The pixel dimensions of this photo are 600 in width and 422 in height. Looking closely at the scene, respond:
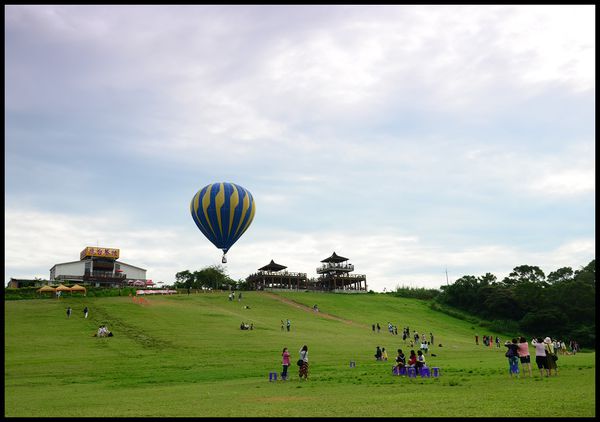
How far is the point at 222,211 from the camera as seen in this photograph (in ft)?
192

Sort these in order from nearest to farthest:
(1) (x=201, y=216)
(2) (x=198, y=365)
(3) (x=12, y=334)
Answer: (2) (x=198, y=365) → (3) (x=12, y=334) → (1) (x=201, y=216)

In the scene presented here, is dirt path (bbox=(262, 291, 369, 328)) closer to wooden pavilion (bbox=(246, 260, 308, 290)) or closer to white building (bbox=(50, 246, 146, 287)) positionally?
wooden pavilion (bbox=(246, 260, 308, 290))

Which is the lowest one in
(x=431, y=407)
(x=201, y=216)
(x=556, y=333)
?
(x=556, y=333)

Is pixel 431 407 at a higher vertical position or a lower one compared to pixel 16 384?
higher

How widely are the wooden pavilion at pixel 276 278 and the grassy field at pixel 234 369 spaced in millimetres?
34777

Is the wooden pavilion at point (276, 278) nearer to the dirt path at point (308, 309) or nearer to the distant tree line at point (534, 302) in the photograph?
the dirt path at point (308, 309)

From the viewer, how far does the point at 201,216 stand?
5938 centimetres

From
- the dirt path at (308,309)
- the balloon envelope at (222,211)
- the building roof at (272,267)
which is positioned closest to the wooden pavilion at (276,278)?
the building roof at (272,267)

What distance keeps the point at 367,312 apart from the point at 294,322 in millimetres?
21646

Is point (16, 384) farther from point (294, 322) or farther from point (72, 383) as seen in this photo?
point (294, 322)

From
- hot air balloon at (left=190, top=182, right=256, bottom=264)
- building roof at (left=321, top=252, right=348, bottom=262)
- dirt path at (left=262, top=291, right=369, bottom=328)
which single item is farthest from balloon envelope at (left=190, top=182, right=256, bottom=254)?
building roof at (left=321, top=252, right=348, bottom=262)

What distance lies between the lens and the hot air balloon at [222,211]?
58500 millimetres

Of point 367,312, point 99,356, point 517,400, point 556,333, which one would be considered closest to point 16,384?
point 99,356

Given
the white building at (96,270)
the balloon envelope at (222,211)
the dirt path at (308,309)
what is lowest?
the dirt path at (308,309)
